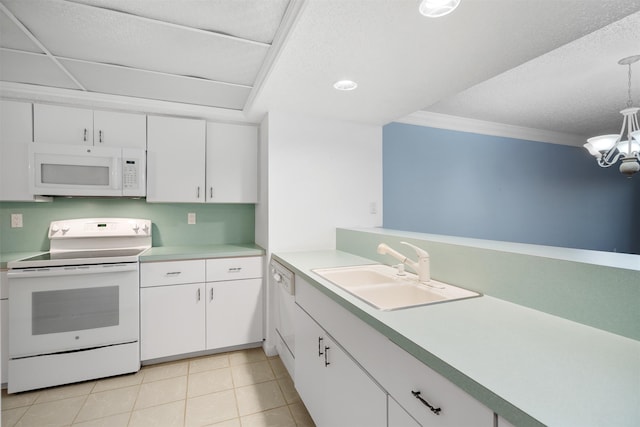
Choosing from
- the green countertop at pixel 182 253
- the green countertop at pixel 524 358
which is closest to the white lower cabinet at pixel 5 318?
the green countertop at pixel 182 253

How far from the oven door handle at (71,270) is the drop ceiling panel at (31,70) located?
1.36 metres

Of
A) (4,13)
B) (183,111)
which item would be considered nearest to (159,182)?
(183,111)

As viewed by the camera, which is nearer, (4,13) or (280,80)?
(4,13)

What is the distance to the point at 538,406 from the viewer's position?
0.59 meters

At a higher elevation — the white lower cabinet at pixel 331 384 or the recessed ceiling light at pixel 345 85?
the recessed ceiling light at pixel 345 85

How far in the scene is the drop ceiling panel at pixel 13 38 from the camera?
5.00 feet

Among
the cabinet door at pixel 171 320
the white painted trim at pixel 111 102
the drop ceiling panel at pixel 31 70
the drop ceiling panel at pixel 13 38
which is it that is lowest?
the cabinet door at pixel 171 320

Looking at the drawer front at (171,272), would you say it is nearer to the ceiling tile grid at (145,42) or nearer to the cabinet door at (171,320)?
the cabinet door at (171,320)

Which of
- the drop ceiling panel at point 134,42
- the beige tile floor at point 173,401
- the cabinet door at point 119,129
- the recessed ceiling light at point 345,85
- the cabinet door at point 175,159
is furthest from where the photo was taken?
the cabinet door at point 175,159

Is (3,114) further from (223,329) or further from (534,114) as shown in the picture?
(534,114)

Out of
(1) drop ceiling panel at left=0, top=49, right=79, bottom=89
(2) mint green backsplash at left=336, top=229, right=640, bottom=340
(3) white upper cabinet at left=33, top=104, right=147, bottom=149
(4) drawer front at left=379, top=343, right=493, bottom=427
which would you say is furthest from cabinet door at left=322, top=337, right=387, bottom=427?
(1) drop ceiling panel at left=0, top=49, right=79, bottom=89

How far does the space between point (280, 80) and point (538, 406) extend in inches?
78.4

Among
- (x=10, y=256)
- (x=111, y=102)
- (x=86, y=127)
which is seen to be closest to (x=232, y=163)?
(x=111, y=102)

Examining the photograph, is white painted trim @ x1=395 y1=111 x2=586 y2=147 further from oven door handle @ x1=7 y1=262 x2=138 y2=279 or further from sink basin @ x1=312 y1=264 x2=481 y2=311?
oven door handle @ x1=7 y1=262 x2=138 y2=279
